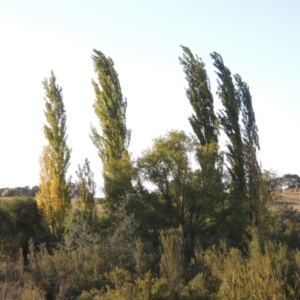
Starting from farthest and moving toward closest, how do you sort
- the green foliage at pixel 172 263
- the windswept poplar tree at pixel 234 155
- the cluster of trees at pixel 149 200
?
1. the windswept poplar tree at pixel 234 155
2. the cluster of trees at pixel 149 200
3. the green foliage at pixel 172 263

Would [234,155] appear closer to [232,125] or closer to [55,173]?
[232,125]

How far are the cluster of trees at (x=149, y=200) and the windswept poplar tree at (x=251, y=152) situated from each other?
55 millimetres

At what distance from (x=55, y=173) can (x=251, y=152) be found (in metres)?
11.2

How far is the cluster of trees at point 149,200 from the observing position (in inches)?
758

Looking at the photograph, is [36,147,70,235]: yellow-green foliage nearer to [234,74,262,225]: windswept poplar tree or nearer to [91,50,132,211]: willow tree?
[91,50,132,211]: willow tree

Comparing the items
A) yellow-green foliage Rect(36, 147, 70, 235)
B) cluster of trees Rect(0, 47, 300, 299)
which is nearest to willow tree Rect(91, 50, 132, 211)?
cluster of trees Rect(0, 47, 300, 299)

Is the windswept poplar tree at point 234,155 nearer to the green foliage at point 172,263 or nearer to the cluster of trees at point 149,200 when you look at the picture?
the cluster of trees at point 149,200

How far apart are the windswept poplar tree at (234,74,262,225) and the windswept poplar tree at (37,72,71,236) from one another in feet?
32.8

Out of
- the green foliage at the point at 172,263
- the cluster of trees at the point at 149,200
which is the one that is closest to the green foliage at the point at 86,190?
the cluster of trees at the point at 149,200

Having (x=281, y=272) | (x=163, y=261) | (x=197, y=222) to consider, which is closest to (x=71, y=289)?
(x=163, y=261)

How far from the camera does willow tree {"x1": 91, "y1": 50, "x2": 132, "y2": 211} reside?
29.8 m

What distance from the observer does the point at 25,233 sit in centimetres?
3625

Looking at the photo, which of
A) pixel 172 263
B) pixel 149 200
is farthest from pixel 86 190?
pixel 172 263

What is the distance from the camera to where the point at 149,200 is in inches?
1161
